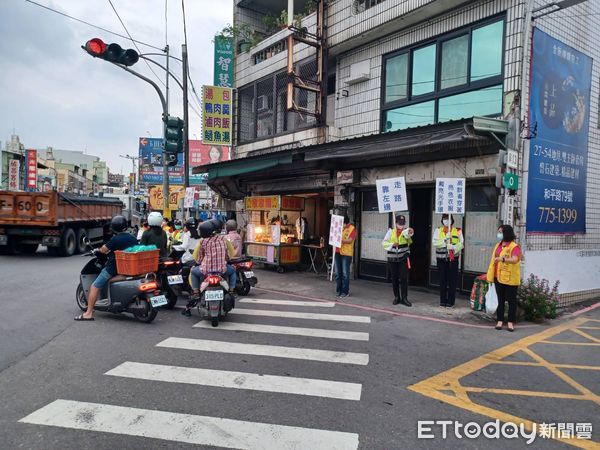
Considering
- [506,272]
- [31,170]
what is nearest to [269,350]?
[506,272]

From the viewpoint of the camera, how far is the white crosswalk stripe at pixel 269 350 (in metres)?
5.46

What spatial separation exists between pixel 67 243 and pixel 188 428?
14.6 meters

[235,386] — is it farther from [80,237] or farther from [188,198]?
[80,237]

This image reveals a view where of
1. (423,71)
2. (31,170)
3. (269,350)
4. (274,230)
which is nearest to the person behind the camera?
(269,350)

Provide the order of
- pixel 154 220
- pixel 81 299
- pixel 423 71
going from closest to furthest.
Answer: pixel 81 299 < pixel 154 220 < pixel 423 71

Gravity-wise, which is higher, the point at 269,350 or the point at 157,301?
the point at 157,301

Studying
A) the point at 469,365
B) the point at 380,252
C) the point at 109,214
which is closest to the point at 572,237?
the point at 380,252

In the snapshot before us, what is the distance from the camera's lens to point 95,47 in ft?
32.7

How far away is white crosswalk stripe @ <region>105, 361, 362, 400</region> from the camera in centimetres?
440

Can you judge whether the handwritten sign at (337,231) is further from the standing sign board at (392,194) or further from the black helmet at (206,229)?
the black helmet at (206,229)

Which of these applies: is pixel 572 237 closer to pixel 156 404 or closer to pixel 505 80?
pixel 505 80

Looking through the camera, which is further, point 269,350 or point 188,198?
point 188,198

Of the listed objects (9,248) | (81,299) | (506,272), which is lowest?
(81,299)

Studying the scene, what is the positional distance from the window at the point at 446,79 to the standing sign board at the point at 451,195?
74.9 inches
